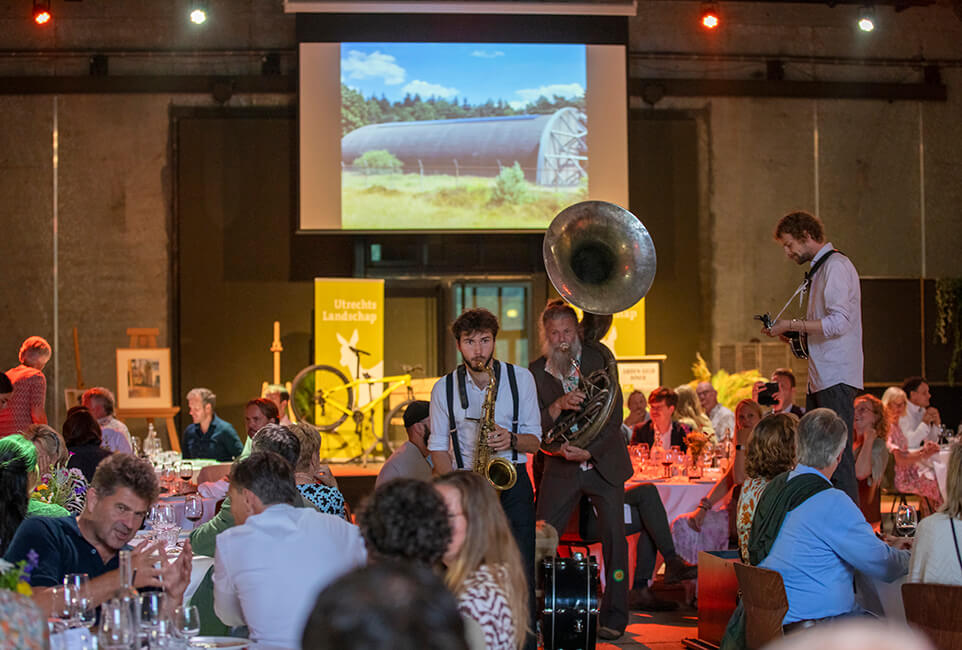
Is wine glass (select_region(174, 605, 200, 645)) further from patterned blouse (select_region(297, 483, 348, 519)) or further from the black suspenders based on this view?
the black suspenders

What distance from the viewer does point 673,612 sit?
6.79m

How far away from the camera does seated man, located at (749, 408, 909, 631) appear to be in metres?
3.86

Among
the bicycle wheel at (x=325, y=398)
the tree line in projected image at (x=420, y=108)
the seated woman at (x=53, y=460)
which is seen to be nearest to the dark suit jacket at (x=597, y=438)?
the seated woman at (x=53, y=460)

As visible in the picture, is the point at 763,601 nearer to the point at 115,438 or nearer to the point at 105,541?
the point at 105,541

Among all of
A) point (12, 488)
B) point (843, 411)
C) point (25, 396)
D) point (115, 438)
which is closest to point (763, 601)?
point (843, 411)

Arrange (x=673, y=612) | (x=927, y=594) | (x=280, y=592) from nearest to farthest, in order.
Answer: (x=280, y=592) < (x=927, y=594) < (x=673, y=612)

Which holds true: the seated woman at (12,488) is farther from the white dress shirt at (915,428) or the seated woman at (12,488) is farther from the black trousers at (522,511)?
the white dress shirt at (915,428)

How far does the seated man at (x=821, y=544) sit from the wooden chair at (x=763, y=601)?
0.11 m

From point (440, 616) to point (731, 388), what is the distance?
1075cm

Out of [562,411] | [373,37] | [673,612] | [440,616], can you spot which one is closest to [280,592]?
[440,616]

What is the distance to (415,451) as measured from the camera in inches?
219

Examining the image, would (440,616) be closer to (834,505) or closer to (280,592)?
(280,592)

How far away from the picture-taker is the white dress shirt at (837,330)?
5289 mm

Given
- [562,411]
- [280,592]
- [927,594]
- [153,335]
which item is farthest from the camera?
[153,335]
